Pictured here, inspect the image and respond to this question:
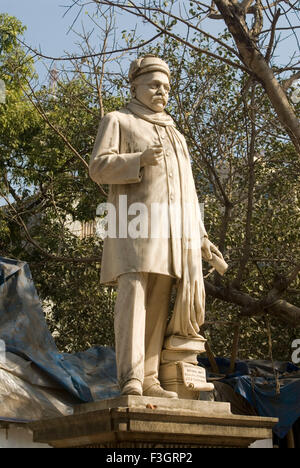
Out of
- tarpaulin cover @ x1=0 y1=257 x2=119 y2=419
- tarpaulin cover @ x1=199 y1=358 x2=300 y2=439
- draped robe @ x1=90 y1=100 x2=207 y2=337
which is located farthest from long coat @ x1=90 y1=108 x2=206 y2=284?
tarpaulin cover @ x1=199 y1=358 x2=300 y2=439

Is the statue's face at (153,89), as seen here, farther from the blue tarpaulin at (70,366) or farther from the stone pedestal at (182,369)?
the blue tarpaulin at (70,366)

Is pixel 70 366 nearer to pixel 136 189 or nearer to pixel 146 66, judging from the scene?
pixel 136 189

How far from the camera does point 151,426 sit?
14.0 feet

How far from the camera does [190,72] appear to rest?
36.0 ft

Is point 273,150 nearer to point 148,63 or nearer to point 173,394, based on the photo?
point 148,63

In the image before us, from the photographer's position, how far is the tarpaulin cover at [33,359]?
7.61 meters

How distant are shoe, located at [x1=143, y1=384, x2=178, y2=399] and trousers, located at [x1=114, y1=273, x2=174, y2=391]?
3 centimetres

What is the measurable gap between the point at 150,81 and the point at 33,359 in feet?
12.0

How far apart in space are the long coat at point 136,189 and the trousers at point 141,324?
0.12 m

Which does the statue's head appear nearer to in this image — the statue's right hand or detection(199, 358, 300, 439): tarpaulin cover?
the statue's right hand

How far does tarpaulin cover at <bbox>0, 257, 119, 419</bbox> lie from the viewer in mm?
7609

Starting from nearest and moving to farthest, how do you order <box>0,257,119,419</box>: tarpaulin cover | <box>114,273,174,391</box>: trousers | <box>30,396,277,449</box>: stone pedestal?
<box>30,396,277,449</box>: stone pedestal → <box>114,273,174,391</box>: trousers → <box>0,257,119,419</box>: tarpaulin cover
